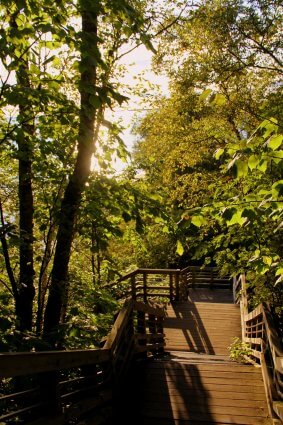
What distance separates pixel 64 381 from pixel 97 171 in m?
2.60

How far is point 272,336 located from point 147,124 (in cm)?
1234

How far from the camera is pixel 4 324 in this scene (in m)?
3.04

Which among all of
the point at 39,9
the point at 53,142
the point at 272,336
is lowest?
the point at 272,336

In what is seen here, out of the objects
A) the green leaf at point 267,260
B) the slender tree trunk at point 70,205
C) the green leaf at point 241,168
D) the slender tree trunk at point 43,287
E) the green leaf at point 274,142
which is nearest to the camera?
the green leaf at point 274,142

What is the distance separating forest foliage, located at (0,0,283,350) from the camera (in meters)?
3.14

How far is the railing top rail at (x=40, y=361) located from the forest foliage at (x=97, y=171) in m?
0.31

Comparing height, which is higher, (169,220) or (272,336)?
(169,220)

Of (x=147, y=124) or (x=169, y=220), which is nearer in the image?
(x=169, y=220)

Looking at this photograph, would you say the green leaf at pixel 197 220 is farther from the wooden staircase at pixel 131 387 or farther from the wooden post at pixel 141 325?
the wooden post at pixel 141 325

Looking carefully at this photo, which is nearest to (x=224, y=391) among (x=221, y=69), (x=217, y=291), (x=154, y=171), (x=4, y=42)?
(x=154, y=171)

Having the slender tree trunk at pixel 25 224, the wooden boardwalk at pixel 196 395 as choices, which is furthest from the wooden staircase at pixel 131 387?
the slender tree trunk at pixel 25 224

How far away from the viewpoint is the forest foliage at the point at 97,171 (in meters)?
3.14

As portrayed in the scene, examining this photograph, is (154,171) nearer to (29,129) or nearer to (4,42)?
(29,129)

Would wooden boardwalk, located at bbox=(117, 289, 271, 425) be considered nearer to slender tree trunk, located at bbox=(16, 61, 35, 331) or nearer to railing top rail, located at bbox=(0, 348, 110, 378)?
railing top rail, located at bbox=(0, 348, 110, 378)
